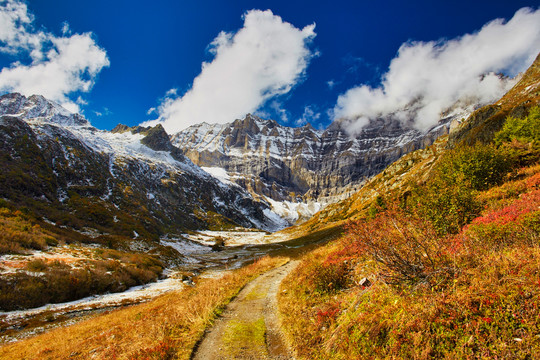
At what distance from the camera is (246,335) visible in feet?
33.6

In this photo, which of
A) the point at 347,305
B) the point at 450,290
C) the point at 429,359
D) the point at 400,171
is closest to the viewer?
the point at 429,359

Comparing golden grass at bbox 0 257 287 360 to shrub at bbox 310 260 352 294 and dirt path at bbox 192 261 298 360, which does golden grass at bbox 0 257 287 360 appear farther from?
shrub at bbox 310 260 352 294

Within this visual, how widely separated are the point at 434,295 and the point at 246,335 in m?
7.47

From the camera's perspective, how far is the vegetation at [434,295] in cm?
520

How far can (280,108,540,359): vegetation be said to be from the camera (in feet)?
17.1

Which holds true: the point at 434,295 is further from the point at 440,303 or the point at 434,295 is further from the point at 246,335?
the point at 246,335

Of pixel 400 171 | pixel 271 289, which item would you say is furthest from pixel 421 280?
pixel 400 171

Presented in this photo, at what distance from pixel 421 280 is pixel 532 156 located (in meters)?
26.9

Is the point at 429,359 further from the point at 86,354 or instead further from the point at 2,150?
the point at 2,150

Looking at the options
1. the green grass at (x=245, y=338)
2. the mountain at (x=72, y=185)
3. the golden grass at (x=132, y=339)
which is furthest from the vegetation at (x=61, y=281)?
the mountain at (x=72, y=185)

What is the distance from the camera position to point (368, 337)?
21.9 ft

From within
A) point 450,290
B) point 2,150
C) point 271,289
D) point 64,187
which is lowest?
point 271,289

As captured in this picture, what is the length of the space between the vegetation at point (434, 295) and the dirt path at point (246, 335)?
28.6 inches

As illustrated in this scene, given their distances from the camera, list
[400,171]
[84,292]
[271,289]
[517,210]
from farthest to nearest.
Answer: [400,171]
[84,292]
[271,289]
[517,210]
